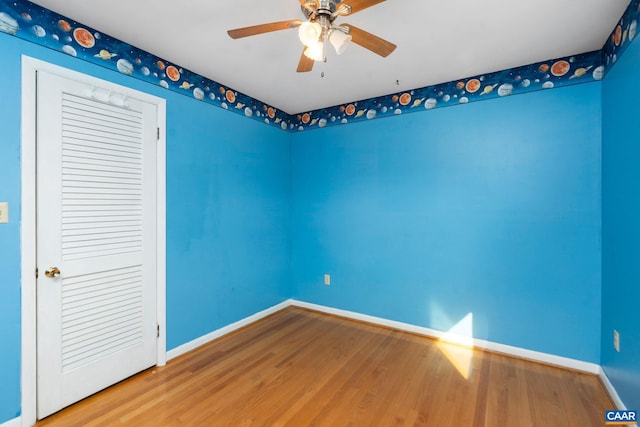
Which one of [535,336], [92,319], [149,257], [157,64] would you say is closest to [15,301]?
[92,319]

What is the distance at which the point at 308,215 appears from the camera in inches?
144

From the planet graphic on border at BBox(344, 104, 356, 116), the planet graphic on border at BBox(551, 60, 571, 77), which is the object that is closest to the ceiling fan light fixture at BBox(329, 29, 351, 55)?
the planet graphic on border at BBox(344, 104, 356, 116)

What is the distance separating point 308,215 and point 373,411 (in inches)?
89.8

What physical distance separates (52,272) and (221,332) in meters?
1.51

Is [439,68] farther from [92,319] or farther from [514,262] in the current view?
[92,319]

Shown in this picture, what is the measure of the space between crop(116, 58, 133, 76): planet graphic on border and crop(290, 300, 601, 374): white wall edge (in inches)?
120

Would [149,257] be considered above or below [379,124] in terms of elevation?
below

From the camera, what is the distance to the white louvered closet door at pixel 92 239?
174 centimetres

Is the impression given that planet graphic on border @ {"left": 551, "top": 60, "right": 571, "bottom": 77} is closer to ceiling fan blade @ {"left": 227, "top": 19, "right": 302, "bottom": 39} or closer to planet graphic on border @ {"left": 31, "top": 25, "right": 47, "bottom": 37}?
ceiling fan blade @ {"left": 227, "top": 19, "right": 302, "bottom": 39}

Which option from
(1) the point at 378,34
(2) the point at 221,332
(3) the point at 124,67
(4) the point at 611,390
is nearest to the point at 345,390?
(2) the point at 221,332

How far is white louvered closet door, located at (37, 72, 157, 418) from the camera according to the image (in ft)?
5.71

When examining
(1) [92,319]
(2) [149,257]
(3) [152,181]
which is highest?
(3) [152,181]

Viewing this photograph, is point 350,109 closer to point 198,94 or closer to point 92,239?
point 198,94

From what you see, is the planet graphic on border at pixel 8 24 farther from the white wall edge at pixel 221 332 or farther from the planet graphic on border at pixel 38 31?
the white wall edge at pixel 221 332
